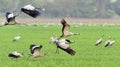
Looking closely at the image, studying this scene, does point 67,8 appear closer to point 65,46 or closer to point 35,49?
point 35,49

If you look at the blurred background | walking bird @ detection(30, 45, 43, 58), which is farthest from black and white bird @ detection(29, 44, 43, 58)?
the blurred background

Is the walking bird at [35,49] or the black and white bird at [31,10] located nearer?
the black and white bird at [31,10]

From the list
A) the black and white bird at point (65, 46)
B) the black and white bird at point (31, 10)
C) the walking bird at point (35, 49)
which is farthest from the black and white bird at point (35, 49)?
the black and white bird at point (31, 10)

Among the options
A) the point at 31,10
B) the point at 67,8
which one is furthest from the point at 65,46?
the point at 67,8

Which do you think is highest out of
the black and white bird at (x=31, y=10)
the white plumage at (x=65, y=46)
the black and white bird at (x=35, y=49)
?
the black and white bird at (x=31, y=10)

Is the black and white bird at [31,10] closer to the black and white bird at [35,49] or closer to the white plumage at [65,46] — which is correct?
the white plumage at [65,46]

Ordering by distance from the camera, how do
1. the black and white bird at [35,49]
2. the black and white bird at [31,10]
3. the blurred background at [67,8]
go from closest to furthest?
1. the black and white bird at [31,10]
2. the black and white bird at [35,49]
3. the blurred background at [67,8]

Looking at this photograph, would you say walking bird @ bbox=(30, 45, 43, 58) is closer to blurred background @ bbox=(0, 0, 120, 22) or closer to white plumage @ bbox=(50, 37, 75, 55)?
white plumage @ bbox=(50, 37, 75, 55)

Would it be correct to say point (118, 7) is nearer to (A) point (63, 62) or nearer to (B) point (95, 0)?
(B) point (95, 0)

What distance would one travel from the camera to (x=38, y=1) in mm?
59156

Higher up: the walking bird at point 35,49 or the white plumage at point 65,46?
the white plumage at point 65,46

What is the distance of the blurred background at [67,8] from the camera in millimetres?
56625

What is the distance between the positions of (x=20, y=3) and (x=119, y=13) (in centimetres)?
1477

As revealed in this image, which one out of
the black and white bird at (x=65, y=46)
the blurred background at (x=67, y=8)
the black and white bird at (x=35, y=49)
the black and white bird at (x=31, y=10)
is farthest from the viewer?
the blurred background at (x=67, y=8)
